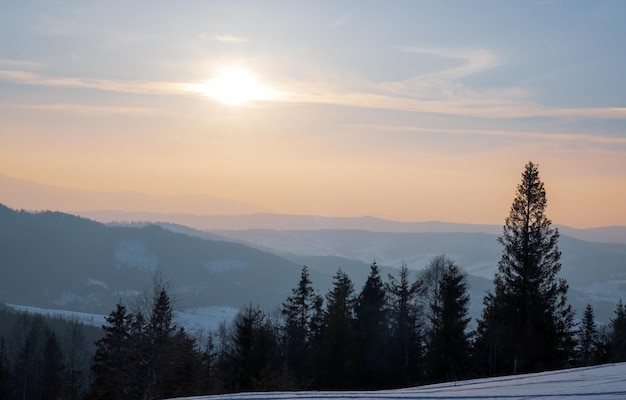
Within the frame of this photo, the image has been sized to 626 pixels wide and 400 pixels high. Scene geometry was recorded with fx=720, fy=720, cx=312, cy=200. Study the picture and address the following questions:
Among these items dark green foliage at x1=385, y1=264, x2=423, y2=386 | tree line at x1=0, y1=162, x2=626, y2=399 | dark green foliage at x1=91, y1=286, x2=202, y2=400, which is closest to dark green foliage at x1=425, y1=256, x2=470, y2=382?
tree line at x1=0, y1=162, x2=626, y2=399

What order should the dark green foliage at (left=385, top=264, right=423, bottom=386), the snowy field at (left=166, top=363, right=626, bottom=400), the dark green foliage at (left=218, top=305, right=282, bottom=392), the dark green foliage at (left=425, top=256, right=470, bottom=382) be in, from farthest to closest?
1. the dark green foliage at (left=218, top=305, right=282, bottom=392)
2. the dark green foliage at (left=385, top=264, right=423, bottom=386)
3. the dark green foliage at (left=425, top=256, right=470, bottom=382)
4. the snowy field at (left=166, top=363, right=626, bottom=400)

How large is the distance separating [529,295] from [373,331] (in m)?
13.0

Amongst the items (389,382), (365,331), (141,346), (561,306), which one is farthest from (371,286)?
(141,346)

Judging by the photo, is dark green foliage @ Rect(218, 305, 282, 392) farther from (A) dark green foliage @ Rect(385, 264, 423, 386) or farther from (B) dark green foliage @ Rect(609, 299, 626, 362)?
(B) dark green foliage @ Rect(609, 299, 626, 362)

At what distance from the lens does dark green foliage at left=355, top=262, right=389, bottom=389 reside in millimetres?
44656

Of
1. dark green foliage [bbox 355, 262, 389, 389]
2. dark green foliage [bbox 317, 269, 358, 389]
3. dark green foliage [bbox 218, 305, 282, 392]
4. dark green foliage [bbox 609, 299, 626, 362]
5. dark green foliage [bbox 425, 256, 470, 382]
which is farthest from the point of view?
dark green foliage [bbox 218, 305, 282, 392]

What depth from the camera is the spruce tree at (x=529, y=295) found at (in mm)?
35312

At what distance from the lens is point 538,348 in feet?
115

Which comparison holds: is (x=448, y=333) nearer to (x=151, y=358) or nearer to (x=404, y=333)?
(x=404, y=333)

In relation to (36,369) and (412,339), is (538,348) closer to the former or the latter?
(412,339)

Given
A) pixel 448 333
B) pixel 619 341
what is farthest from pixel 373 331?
pixel 619 341

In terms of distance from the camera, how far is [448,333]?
4141 cm

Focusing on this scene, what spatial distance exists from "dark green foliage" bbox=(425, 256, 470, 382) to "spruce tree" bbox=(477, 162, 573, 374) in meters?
2.95

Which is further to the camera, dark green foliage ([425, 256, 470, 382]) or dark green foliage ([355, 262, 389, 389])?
dark green foliage ([355, 262, 389, 389])
